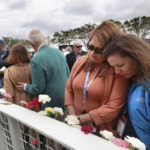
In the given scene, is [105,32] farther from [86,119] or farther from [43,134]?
[43,134]

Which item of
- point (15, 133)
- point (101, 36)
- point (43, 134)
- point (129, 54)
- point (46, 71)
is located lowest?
point (15, 133)

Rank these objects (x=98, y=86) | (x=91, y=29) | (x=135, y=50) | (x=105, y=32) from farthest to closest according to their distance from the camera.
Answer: (x=91, y=29)
(x=98, y=86)
(x=105, y=32)
(x=135, y=50)

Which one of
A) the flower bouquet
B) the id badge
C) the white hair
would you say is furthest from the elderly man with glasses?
the flower bouquet

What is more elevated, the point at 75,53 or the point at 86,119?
the point at 75,53

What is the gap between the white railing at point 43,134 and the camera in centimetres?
91

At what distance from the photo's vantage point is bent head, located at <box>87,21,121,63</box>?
1231 mm

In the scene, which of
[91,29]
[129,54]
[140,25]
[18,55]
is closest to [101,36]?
[129,54]

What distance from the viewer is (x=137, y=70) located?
3.57ft

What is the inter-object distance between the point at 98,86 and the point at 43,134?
58 cm

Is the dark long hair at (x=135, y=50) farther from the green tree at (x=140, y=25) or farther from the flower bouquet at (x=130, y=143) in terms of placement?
the green tree at (x=140, y=25)

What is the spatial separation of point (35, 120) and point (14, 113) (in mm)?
244

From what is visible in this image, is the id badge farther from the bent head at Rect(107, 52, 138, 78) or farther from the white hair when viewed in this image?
the white hair

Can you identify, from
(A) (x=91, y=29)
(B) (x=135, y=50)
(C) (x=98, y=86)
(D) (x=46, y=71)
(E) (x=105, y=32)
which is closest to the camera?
(B) (x=135, y=50)

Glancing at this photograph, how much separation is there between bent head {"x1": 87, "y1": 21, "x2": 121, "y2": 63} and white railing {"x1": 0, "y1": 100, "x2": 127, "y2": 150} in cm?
63
